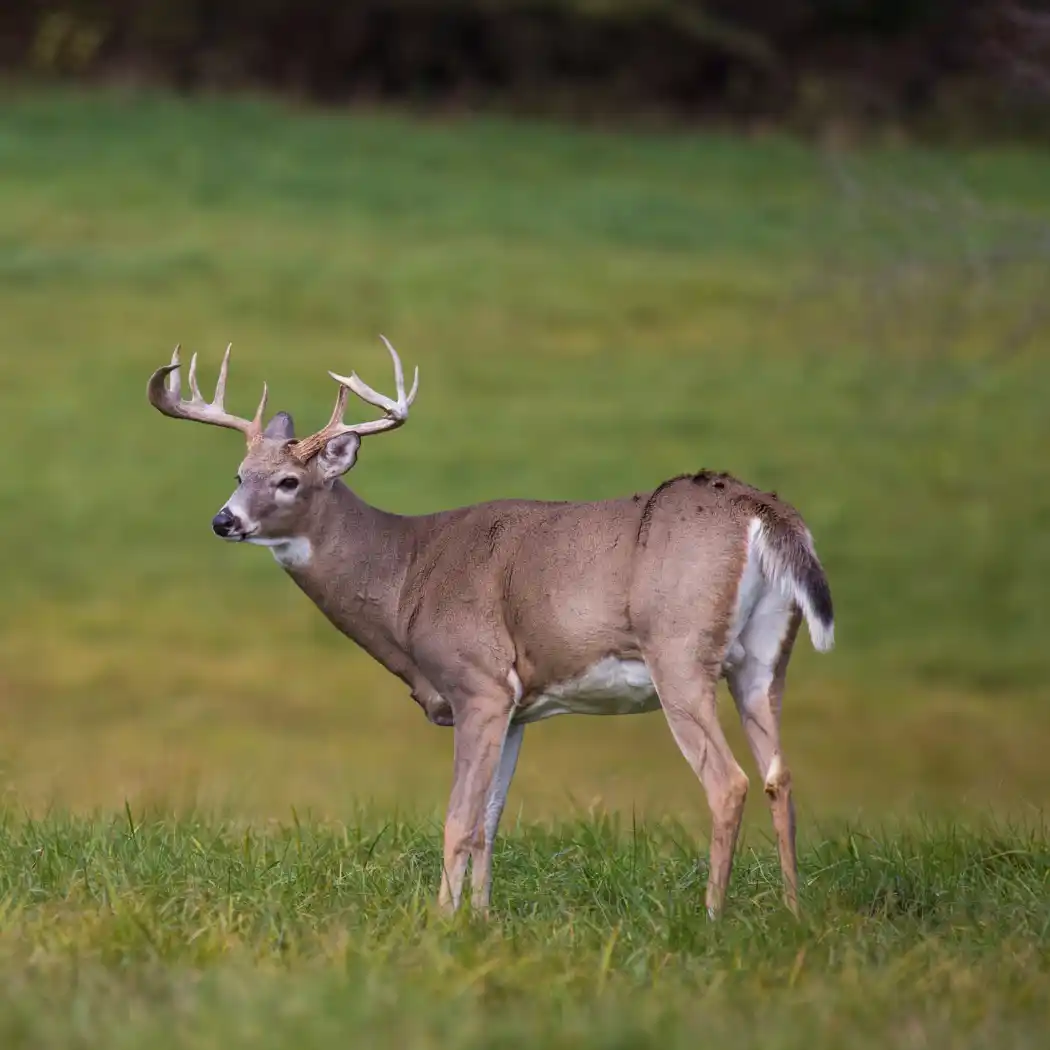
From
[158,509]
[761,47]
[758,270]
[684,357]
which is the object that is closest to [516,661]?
[158,509]

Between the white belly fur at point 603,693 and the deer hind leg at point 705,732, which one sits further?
the white belly fur at point 603,693

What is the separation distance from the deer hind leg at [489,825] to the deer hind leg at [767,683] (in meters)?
0.78

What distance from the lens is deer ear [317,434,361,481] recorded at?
7473 mm

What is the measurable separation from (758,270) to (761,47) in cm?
694

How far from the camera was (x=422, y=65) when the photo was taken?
31.7 meters

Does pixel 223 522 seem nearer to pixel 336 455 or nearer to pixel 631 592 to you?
pixel 336 455

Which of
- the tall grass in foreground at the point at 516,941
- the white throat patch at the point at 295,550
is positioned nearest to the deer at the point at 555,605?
→ the white throat patch at the point at 295,550

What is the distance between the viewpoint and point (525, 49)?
102 feet

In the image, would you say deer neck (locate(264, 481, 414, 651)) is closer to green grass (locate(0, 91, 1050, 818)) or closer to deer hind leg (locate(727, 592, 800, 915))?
deer hind leg (locate(727, 592, 800, 915))

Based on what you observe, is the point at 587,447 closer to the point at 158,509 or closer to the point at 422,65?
the point at 158,509

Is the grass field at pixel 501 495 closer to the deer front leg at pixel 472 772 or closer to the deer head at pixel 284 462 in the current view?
the deer front leg at pixel 472 772

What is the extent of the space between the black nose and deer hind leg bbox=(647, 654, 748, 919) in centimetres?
150

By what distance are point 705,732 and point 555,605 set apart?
0.64 metres

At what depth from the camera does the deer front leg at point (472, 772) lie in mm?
6824
